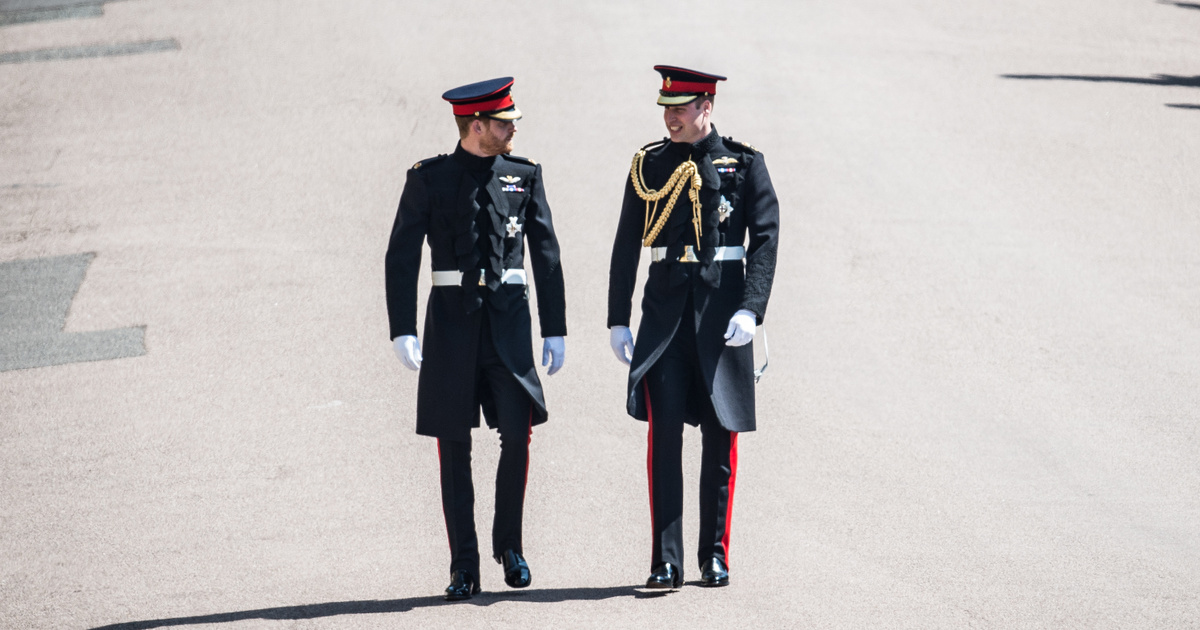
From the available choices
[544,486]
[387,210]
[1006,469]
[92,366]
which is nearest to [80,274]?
[92,366]

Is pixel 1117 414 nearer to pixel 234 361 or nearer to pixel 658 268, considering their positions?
pixel 658 268

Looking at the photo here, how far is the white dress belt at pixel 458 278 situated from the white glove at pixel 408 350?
257 millimetres

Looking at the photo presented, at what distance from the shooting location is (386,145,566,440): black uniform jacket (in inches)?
221

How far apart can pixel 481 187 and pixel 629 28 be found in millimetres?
11769

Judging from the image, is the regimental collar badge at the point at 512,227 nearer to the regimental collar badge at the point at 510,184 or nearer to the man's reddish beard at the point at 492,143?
the regimental collar badge at the point at 510,184

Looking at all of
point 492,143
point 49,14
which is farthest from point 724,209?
point 49,14

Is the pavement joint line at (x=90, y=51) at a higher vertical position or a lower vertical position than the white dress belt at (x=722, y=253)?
lower

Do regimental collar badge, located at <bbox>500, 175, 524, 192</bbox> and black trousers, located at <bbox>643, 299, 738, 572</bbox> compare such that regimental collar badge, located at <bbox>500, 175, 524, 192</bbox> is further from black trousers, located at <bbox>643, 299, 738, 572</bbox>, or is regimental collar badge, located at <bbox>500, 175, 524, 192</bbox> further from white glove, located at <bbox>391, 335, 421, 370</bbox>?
black trousers, located at <bbox>643, 299, 738, 572</bbox>

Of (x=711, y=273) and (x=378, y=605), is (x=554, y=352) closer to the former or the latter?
(x=711, y=273)

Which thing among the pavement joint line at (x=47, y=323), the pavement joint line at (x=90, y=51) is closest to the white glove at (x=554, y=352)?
the pavement joint line at (x=47, y=323)

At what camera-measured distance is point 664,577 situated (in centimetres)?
558

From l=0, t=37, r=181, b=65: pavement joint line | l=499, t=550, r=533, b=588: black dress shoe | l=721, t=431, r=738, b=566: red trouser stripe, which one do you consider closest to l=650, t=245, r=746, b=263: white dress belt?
l=721, t=431, r=738, b=566: red trouser stripe

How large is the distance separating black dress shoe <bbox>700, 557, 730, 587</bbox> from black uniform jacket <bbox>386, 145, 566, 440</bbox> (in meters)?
0.92

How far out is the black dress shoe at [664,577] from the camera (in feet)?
18.3
